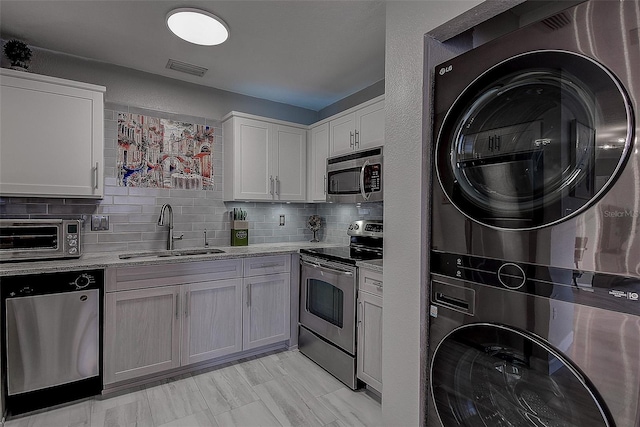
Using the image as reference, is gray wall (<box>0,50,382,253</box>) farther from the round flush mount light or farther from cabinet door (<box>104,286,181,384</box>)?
the round flush mount light

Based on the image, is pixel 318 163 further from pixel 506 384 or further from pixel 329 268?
pixel 506 384

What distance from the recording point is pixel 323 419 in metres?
2.04

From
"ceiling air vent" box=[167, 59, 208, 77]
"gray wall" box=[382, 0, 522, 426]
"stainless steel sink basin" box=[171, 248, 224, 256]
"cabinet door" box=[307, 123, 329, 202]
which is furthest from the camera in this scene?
"cabinet door" box=[307, 123, 329, 202]

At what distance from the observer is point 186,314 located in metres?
2.55

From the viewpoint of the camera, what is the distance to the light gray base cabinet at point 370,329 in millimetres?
2188

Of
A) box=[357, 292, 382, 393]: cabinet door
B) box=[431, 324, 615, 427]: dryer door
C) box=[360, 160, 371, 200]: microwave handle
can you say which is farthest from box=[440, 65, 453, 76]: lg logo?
box=[357, 292, 382, 393]: cabinet door

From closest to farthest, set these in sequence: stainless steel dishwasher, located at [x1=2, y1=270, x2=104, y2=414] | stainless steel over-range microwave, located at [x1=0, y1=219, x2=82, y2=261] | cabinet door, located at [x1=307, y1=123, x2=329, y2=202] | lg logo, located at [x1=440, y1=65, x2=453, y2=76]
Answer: lg logo, located at [x1=440, y1=65, x2=453, y2=76] < stainless steel dishwasher, located at [x1=2, y1=270, x2=104, y2=414] < stainless steel over-range microwave, located at [x1=0, y1=219, x2=82, y2=261] < cabinet door, located at [x1=307, y1=123, x2=329, y2=202]

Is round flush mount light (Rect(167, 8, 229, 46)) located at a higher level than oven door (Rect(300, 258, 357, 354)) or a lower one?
higher

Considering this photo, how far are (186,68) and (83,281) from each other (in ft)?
6.41

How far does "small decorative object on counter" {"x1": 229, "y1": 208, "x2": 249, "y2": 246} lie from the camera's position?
3346 mm

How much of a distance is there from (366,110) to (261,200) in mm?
1401

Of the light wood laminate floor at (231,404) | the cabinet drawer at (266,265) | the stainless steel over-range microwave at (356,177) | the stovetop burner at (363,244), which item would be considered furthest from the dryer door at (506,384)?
the cabinet drawer at (266,265)

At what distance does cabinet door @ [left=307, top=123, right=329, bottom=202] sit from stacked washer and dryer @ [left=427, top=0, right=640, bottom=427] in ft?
6.43

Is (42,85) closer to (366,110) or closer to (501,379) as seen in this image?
(366,110)
